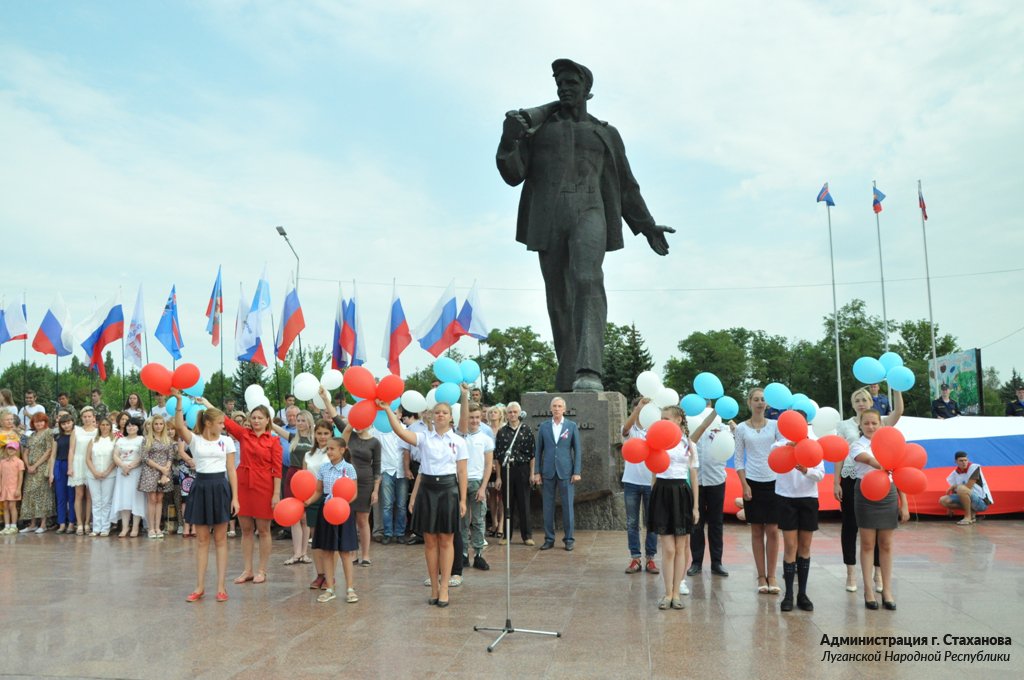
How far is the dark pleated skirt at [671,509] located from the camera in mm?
6504

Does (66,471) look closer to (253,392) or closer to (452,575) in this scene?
(253,392)

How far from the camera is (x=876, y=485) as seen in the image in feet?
20.4

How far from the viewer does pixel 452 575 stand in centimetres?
763

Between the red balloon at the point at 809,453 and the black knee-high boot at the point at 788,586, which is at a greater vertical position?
the red balloon at the point at 809,453

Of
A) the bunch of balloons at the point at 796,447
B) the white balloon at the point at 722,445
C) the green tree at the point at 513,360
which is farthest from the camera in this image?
the green tree at the point at 513,360

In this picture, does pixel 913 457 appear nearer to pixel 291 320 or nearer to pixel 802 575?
pixel 802 575

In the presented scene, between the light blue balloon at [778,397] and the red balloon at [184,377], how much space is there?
15.4 ft

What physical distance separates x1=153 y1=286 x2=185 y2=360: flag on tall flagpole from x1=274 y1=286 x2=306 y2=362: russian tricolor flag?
2233 millimetres

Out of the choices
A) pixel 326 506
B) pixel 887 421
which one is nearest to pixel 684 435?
pixel 887 421

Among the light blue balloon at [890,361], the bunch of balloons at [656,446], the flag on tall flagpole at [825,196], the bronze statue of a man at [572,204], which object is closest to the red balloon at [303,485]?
the bunch of balloons at [656,446]

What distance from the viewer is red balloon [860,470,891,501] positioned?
6219mm

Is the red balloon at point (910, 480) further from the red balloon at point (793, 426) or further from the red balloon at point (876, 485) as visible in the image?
the red balloon at point (793, 426)

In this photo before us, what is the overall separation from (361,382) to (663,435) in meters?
2.31

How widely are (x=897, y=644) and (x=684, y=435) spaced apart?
2.36 m
